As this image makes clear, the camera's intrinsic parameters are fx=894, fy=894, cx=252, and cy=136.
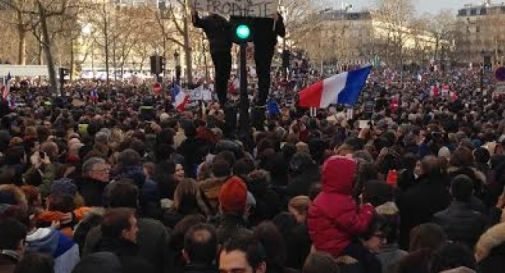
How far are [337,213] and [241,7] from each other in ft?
24.8

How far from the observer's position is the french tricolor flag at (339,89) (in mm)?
13420

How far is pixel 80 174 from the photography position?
8.65 meters

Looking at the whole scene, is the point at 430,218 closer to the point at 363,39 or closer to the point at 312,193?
the point at 312,193

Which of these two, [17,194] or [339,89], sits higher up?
[339,89]

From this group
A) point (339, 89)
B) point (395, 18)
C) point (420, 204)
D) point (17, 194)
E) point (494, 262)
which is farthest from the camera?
point (395, 18)

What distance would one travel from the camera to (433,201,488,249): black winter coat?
262 inches

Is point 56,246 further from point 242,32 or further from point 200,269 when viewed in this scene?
point 242,32

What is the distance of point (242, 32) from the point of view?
1181cm

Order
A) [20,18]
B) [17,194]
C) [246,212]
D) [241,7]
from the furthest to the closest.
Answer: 1. [20,18]
2. [241,7]
3. [17,194]
4. [246,212]

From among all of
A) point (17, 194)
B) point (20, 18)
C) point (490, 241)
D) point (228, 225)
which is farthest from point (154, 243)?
point (20, 18)

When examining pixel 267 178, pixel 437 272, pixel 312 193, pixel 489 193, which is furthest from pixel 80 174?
pixel 437 272

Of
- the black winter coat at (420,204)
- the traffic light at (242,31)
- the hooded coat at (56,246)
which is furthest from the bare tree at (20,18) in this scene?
the hooded coat at (56,246)

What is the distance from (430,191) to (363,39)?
140 metres

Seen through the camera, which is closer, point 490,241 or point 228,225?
point 490,241
